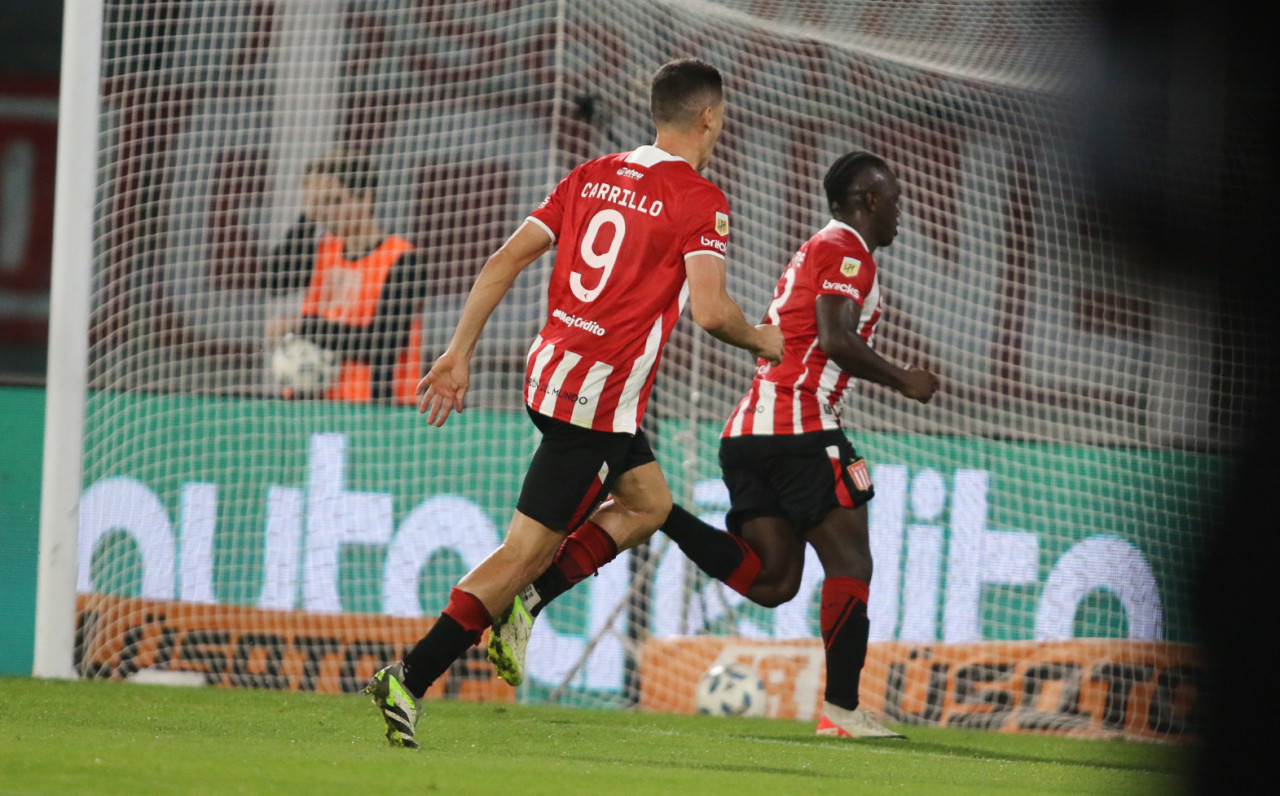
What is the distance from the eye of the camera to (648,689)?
7.16 meters

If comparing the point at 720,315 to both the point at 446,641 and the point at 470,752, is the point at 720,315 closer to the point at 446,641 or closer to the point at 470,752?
the point at 446,641

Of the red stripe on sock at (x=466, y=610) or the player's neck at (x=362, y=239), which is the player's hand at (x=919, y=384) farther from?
the player's neck at (x=362, y=239)

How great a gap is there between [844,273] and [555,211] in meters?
1.32

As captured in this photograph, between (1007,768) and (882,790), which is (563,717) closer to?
(1007,768)

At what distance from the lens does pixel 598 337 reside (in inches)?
175

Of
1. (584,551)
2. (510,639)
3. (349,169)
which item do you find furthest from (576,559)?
(349,169)

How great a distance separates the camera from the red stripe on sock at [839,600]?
5.37 metres

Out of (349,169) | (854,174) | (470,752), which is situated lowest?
(470,752)

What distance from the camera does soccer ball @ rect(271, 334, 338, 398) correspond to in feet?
24.7

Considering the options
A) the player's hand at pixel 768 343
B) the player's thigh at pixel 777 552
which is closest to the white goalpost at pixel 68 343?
the player's thigh at pixel 777 552

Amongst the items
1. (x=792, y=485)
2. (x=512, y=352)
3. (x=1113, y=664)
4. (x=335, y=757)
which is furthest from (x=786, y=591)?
(x=512, y=352)

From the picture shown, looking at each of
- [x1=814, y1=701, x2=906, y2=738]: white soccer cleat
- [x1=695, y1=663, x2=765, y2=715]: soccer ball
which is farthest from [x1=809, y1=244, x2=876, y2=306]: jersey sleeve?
[x1=695, y1=663, x2=765, y2=715]: soccer ball

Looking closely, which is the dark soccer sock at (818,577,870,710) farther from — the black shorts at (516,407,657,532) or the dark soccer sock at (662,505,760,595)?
the black shorts at (516,407,657,532)

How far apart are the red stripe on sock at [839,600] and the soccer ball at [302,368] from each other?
305 cm
